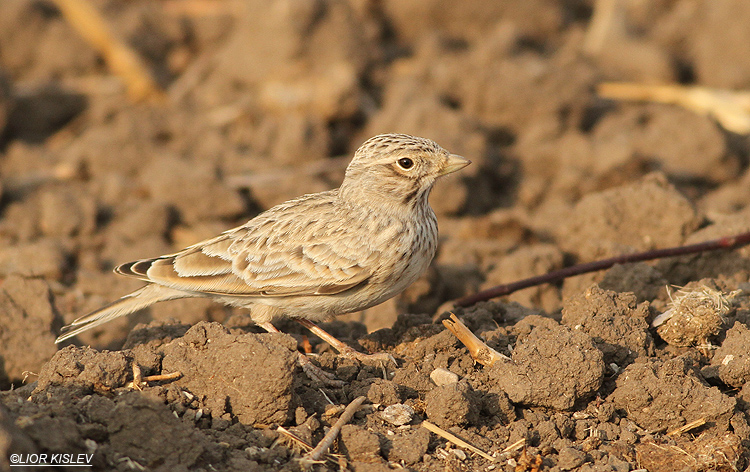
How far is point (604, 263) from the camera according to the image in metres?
6.26

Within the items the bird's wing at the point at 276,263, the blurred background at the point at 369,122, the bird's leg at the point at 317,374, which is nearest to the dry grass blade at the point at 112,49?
the blurred background at the point at 369,122

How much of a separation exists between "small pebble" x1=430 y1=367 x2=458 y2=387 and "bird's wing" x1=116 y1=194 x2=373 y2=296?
3.03 feet

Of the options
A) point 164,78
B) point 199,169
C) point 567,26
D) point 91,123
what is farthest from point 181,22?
point 567,26

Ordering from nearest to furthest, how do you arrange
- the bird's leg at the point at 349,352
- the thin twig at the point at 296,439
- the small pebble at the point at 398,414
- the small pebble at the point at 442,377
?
the thin twig at the point at 296,439
the small pebble at the point at 398,414
the small pebble at the point at 442,377
the bird's leg at the point at 349,352

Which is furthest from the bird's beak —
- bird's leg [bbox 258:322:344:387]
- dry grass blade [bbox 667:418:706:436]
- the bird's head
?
dry grass blade [bbox 667:418:706:436]

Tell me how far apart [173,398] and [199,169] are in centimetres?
525

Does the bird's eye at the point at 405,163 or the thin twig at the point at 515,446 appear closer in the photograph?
the thin twig at the point at 515,446

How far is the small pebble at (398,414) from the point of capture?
453cm

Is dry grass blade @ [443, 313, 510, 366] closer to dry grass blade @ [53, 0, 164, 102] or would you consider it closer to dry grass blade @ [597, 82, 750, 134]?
dry grass blade @ [597, 82, 750, 134]

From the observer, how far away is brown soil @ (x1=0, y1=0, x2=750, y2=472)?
174 inches

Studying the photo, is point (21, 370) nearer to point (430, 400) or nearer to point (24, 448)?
point (24, 448)

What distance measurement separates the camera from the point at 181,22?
1280 cm

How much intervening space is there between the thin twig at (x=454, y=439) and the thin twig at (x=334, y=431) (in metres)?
0.40

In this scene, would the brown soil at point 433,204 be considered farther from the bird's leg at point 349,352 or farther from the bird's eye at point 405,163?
the bird's eye at point 405,163
